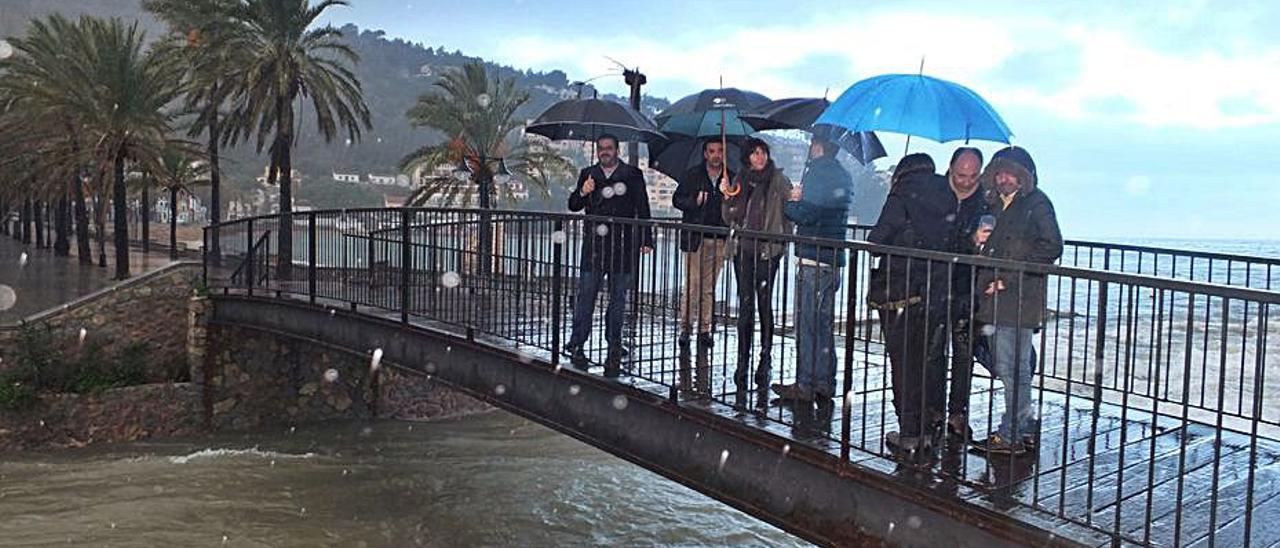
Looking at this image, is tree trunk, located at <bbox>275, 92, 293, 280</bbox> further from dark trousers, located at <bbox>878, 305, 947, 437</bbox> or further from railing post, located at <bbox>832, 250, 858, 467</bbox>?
dark trousers, located at <bbox>878, 305, 947, 437</bbox>

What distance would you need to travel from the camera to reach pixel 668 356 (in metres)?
7.19

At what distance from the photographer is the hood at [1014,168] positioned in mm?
4879

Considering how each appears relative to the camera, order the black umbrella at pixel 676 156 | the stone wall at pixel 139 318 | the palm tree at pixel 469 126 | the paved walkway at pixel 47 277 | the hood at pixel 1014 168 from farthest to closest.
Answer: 1. the palm tree at pixel 469 126
2. the paved walkway at pixel 47 277
3. the stone wall at pixel 139 318
4. the black umbrella at pixel 676 156
5. the hood at pixel 1014 168

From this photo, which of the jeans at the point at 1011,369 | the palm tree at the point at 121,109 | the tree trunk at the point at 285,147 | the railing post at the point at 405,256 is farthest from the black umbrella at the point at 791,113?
the palm tree at the point at 121,109

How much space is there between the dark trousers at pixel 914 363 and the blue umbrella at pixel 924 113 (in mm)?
1188

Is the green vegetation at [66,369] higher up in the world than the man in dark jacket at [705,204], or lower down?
lower down

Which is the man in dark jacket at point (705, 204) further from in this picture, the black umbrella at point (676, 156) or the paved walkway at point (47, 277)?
the paved walkway at point (47, 277)

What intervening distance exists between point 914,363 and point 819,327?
1014mm

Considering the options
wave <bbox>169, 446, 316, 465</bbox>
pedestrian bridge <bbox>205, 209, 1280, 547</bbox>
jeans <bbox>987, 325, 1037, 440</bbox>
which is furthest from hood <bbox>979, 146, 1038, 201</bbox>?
wave <bbox>169, 446, 316, 465</bbox>

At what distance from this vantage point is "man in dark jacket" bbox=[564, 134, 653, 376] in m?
6.60

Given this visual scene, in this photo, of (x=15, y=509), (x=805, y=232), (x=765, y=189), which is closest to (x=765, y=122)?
(x=765, y=189)

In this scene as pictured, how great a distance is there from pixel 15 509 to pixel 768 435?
11405 mm

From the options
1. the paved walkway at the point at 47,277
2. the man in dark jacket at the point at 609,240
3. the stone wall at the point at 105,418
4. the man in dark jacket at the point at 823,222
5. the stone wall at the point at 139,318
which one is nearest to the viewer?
the man in dark jacket at the point at 823,222

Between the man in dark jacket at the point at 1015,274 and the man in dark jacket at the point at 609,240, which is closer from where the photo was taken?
the man in dark jacket at the point at 1015,274
